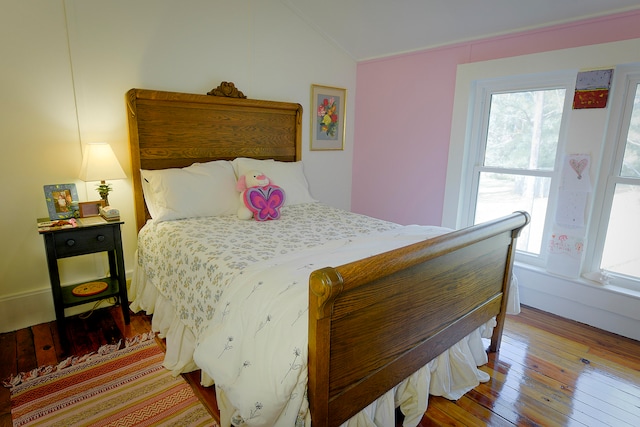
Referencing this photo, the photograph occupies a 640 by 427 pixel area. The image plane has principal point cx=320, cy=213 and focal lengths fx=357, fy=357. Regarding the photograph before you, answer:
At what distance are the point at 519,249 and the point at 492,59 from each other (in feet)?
5.07

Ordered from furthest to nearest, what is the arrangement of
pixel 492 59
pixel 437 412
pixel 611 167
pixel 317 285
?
pixel 492 59
pixel 611 167
pixel 437 412
pixel 317 285

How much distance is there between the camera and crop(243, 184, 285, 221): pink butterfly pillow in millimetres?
2498

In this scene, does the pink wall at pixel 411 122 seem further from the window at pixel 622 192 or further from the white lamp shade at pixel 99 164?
the white lamp shade at pixel 99 164

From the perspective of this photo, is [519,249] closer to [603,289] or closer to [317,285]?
[603,289]

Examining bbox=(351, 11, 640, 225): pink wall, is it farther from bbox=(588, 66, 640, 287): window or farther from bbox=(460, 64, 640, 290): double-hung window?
bbox=(588, 66, 640, 287): window

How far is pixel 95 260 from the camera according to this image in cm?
259

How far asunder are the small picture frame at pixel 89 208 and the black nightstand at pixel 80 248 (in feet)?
0.20

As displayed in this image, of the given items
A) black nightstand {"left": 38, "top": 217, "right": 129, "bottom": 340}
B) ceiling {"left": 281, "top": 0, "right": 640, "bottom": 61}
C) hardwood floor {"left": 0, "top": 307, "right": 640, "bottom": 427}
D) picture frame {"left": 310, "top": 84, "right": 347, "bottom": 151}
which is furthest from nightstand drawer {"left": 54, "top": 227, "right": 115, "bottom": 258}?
ceiling {"left": 281, "top": 0, "right": 640, "bottom": 61}

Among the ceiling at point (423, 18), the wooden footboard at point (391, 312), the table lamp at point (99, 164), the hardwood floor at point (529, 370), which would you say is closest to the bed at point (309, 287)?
the wooden footboard at point (391, 312)

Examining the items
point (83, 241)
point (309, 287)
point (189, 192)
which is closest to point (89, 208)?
point (83, 241)

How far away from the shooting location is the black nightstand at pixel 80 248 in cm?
207

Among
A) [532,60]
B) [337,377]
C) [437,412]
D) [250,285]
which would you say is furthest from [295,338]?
[532,60]

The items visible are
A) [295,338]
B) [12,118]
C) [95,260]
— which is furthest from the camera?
[95,260]

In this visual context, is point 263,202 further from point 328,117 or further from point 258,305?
point 328,117
